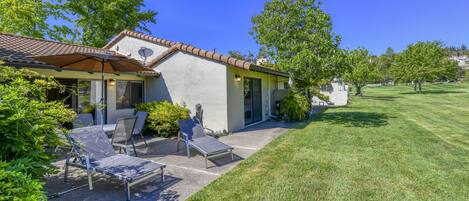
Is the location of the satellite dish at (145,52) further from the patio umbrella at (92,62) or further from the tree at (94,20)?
the tree at (94,20)

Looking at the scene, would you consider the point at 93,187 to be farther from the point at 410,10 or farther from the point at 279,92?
the point at 410,10

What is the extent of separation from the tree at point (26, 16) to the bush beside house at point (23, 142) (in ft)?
77.5

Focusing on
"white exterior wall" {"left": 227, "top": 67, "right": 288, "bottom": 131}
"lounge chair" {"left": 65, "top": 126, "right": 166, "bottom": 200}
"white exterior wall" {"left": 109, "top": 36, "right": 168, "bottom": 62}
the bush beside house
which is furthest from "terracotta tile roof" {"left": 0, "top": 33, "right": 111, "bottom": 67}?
"white exterior wall" {"left": 227, "top": 67, "right": 288, "bottom": 131}

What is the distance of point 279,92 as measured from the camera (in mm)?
15906

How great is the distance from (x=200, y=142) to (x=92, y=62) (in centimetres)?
404

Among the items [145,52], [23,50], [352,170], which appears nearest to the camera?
[352,170]

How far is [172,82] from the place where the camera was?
11.0m

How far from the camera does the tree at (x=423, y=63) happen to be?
37.8 meters

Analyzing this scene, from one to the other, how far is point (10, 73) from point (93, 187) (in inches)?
94.9

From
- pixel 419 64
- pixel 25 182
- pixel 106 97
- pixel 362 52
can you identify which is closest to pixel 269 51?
pixel 106 97

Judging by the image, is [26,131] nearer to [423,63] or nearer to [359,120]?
[359,120]

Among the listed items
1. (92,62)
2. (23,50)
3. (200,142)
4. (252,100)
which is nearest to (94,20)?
(23,50)

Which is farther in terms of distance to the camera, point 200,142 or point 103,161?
point 200,142

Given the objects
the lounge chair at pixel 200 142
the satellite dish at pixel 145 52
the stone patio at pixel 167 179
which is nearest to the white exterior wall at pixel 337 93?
the satellite dish at pixel 145 52
